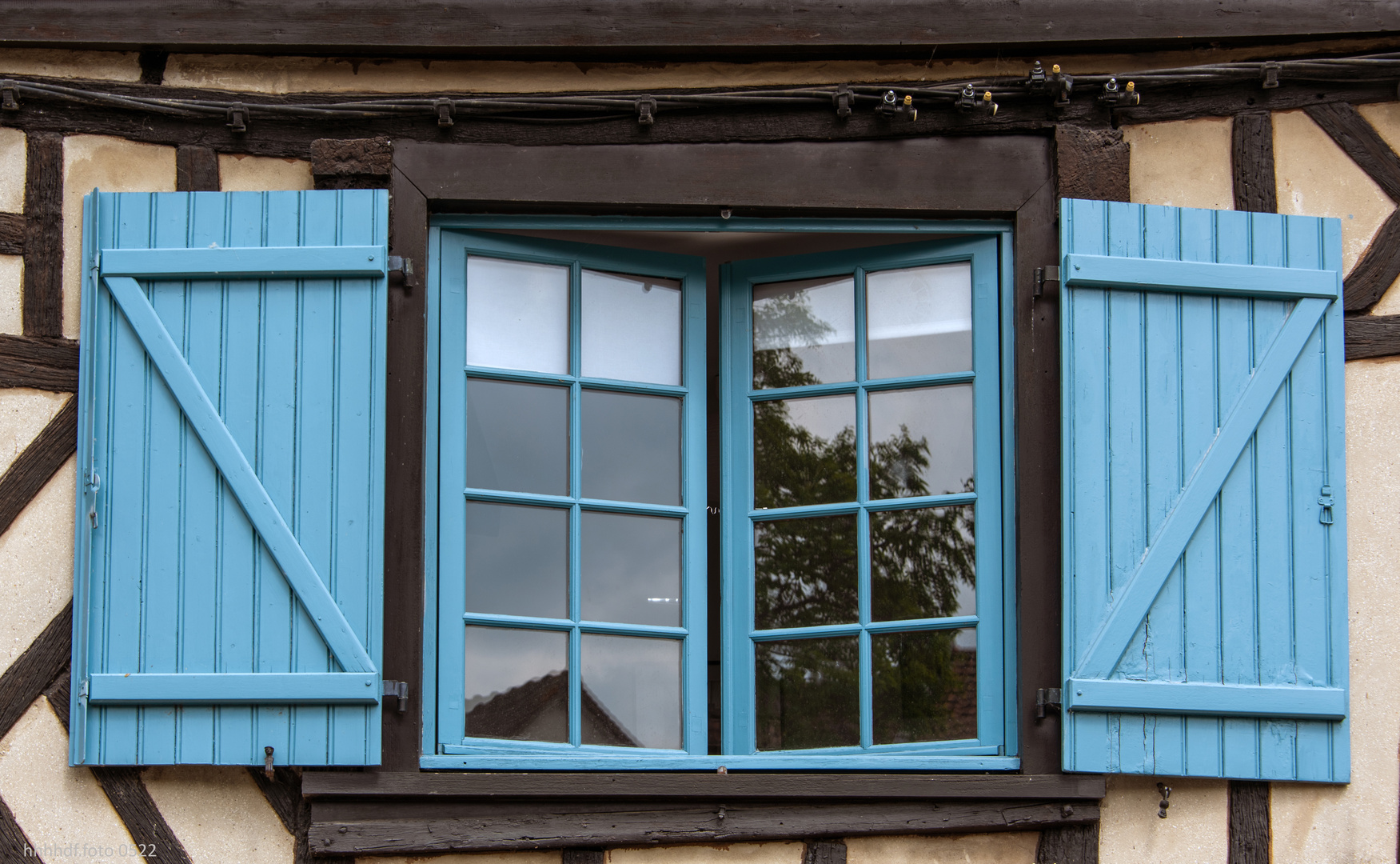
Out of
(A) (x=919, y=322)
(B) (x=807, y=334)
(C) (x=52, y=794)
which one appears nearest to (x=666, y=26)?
(B) (x=807, y=334)

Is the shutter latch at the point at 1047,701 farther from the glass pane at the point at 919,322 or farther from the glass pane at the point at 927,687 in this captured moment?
the glass pane at the point at 919,322

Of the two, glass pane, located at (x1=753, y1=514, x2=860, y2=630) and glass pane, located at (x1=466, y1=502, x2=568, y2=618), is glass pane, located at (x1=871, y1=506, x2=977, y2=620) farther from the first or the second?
glass pane, located at (x1=466, y1=502, x2=568, y2=618)

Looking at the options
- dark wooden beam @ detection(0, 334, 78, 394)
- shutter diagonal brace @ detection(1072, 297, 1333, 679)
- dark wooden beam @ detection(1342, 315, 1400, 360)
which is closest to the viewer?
shutter diagonal brace @ detection(1072, 297, 1333, 679)

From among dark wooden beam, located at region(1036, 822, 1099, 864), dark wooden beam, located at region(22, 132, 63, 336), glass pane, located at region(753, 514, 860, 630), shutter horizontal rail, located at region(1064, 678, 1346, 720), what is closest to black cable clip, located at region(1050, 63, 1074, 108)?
glass pane, located at region(753, 514, 860, 630)

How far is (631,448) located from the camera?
323cm

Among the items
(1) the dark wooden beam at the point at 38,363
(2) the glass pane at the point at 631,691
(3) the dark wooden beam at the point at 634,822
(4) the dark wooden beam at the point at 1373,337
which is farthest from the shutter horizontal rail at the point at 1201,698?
(1) the dark wooden beam at the point at 38,363

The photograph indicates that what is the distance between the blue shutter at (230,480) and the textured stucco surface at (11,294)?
24 centimetres

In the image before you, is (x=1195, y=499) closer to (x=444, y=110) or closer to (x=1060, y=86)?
(x=1060, y=86)

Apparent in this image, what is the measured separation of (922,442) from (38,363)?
2239 millimetres

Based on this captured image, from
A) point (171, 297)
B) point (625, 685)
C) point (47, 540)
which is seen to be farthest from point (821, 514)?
point (47, 540)

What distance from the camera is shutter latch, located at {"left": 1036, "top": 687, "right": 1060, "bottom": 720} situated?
2916 millimetres

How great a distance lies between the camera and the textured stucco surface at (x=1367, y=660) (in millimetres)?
2926

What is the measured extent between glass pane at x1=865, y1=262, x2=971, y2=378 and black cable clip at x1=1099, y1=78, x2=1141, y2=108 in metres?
0.55

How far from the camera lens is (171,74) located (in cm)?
316
